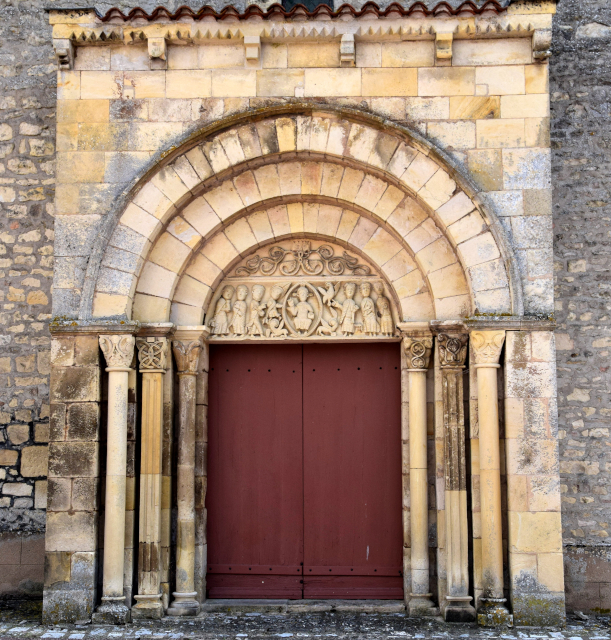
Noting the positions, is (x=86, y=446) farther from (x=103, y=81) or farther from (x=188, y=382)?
(x=103, y=81)

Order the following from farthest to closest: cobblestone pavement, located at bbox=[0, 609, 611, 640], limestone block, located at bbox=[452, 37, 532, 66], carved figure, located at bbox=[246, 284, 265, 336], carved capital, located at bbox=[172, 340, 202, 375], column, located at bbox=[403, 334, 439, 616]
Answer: carved figure, located at bbox=[246, 284, 265, 336] < carved capital, located at bbox=[172, 340, 202, 375] < limestone block, located at bbox=[452, 37, 532, 66] < column, located at bbox=[403, 334, 439, 616] < cobblestone pavement, located at bbox=[0, 609, 611, 640]

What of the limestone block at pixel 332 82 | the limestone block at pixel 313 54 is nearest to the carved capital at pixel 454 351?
the limestone block at pixel 332 82

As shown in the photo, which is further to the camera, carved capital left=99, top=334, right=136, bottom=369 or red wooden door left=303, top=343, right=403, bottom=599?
red wooden door left=303, top=343, right=403, bottom=599

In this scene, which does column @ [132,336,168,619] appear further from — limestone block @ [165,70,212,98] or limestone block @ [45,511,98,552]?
limestone block @ [165,70,212,98]

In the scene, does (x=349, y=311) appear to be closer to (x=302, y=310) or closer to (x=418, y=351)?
(x=302, y=310)

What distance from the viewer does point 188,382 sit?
6133 millimetres

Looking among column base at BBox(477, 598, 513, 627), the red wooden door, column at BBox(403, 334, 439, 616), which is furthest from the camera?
the red wooden door

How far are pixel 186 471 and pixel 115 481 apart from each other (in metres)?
0.62

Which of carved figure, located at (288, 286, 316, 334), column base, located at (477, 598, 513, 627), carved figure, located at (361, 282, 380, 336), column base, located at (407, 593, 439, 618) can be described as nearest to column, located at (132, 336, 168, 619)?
carved figure, located at (288, 286, 316, 334)

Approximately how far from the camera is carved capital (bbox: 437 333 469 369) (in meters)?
5.93

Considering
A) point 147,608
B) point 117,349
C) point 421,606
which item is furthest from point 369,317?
point 147,608

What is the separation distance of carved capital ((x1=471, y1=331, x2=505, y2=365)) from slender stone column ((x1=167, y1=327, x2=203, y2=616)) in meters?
2.33

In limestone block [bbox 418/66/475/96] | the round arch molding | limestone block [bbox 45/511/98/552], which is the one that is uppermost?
limestone block [bbox 418/66/475/96]

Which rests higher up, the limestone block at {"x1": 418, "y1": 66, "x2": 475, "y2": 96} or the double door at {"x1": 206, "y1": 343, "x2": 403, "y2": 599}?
the limestone block at {"x1": 418, "y1": 66, "x2": 475, "y2": 96}
